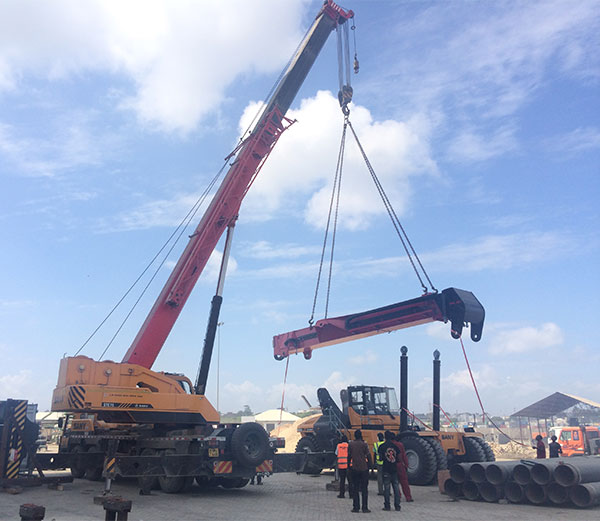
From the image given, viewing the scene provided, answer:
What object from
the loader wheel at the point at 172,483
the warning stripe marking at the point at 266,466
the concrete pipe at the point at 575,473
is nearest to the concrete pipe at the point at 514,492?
the concrete pipe at the point at 575,473

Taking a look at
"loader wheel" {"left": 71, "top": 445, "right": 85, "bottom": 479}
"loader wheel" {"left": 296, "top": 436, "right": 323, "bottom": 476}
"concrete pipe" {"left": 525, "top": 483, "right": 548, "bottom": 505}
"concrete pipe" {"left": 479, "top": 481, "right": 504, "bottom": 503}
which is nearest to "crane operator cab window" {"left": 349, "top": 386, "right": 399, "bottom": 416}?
"loader wheel" {"left": 296, "top": 436, "right": 323, "bottom": 476}

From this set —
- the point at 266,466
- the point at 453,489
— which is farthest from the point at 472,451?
the point at 266,466

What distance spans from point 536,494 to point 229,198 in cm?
1120

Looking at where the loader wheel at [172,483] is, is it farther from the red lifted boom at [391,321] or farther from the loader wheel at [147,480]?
the red lifted boom at [391,321]

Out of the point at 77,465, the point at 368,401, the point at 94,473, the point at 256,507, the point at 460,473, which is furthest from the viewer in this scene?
the point at 368,401

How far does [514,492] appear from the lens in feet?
41.1

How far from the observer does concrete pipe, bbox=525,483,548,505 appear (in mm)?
12156

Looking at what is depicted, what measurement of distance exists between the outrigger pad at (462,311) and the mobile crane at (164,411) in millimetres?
5903

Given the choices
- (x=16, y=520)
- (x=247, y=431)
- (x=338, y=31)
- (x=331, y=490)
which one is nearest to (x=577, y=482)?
(x=331, y=490)

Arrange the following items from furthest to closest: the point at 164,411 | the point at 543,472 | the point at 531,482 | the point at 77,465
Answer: the point at 77,465, the point at 164,411, the point at 531,482, the point at 543,472

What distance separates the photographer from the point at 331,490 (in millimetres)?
14891

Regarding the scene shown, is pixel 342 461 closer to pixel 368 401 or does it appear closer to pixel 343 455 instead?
pixel 343 455

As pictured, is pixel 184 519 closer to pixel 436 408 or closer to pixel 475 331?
pixel 475 331

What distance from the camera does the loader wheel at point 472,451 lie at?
17.4 m
